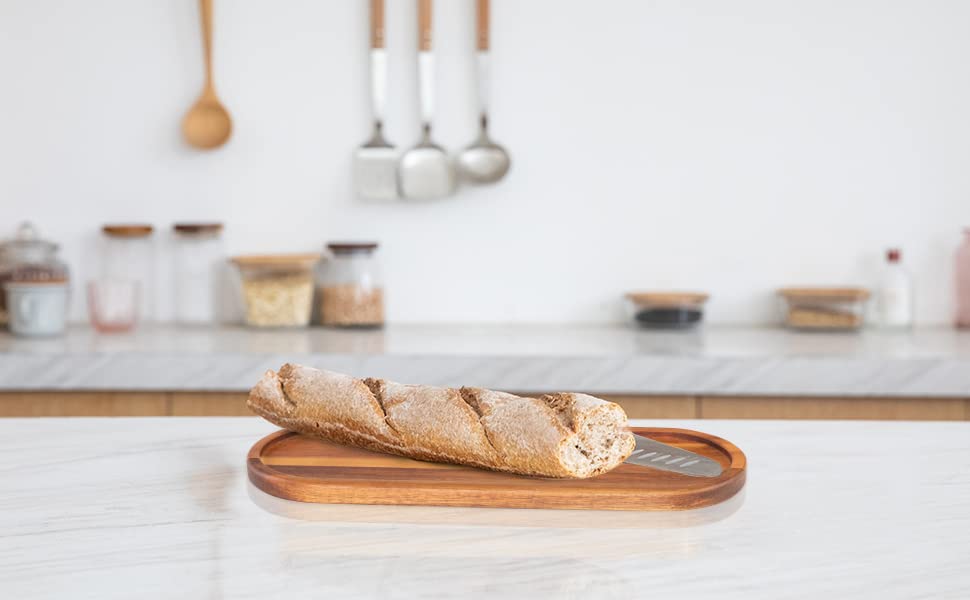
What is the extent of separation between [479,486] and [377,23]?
1.63 metres

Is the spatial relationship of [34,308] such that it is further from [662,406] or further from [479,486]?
[479,486]

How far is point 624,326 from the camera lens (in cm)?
221

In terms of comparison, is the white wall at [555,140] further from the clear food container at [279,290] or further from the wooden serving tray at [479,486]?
the wooden serving tray at [479,486]

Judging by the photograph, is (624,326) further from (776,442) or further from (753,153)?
(776,442)

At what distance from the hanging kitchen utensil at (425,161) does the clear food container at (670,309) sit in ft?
1.60

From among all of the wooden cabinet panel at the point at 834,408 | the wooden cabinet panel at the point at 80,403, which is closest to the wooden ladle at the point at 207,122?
the wooden cabinet panel at the point at 80,403

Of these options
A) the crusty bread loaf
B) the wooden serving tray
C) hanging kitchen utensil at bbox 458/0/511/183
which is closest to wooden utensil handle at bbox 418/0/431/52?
hanging kitchen utensil at bbox 458/0/511/183

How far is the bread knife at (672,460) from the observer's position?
769 mm

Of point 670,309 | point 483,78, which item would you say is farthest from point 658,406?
point 483,78

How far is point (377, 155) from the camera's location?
7.27 feet

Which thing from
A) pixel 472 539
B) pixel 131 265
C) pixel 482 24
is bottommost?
pixel 472 539

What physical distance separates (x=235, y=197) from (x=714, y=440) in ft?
5.35

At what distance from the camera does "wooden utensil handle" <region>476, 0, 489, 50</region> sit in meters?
2.15

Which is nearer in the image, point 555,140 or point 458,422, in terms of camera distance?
point 458,422
